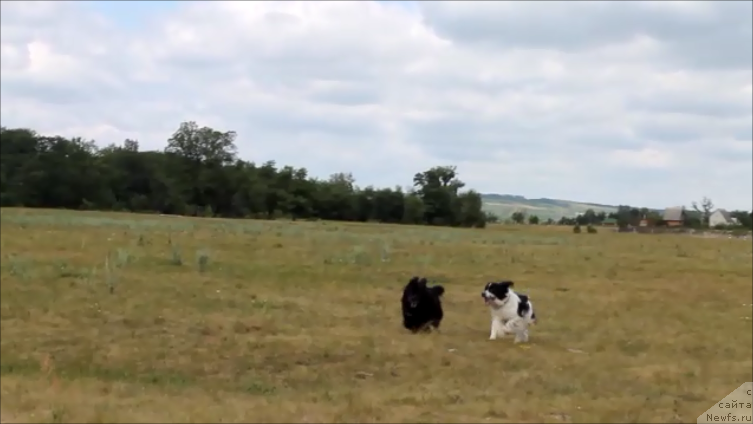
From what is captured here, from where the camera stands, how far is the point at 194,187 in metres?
94.2

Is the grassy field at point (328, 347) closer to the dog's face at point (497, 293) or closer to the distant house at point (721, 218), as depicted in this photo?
the dog's face at point (497, 293)

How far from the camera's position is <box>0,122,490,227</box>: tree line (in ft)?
270

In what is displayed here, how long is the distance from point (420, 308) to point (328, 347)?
1.94 meters

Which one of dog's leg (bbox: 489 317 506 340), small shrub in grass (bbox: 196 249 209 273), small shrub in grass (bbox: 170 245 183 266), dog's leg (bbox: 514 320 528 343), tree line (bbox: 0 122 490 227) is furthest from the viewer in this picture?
tree line (bbox: 0 122 490 227)

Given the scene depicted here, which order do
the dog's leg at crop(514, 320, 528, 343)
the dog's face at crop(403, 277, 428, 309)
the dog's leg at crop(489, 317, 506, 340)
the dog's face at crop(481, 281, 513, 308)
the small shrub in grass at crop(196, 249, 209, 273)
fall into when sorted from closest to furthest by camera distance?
the dog's face at crop(481, 281, 513, 308)
the dog's leg at crop(514, 320, 528, 343)
the dog's leg at crop(489, 317, 506, 340)
the dog's face at crop(403, 277, 428, 309)
the small shrub in grass at crop(196, 249, 209, 273)

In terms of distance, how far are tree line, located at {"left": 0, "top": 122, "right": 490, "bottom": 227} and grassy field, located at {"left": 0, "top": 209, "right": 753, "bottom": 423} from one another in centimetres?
6038

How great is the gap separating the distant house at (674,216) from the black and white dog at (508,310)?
7807cm

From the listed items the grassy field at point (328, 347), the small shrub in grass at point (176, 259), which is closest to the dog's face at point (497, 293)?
the grassy field at point (328, 347)

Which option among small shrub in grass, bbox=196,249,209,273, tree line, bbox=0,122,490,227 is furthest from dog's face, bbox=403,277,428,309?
tree line, bbox=0,122,490,227

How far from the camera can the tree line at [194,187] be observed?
82.4m

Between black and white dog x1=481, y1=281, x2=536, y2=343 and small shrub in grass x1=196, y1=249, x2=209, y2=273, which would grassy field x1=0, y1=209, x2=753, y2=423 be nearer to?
small shrub in grass x1=196, y1=249, x2=209, y2=273

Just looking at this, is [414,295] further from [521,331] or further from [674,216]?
[674,216]

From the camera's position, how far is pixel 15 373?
35.8 feet

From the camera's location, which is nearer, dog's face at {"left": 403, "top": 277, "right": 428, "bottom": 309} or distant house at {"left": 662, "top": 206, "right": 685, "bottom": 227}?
dog's face at {"left": 403, "top": 277, "right": 428, "bottom": 309}
